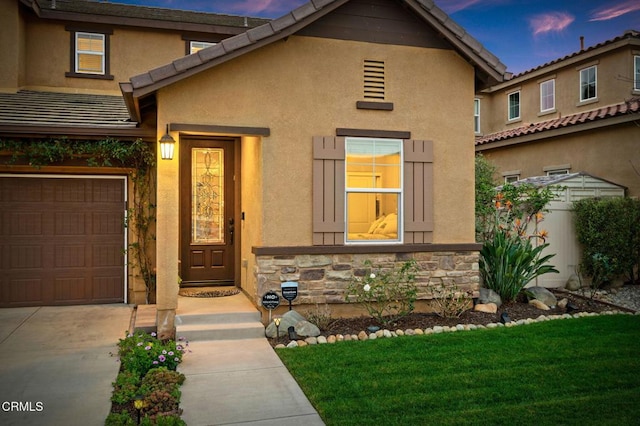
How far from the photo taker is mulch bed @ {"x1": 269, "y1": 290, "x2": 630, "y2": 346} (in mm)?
7582

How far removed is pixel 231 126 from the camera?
25.0 ft

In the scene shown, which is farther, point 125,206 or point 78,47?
point 78,47

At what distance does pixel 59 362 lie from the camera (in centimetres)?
618

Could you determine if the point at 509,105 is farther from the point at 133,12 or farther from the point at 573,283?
the point at 133,12

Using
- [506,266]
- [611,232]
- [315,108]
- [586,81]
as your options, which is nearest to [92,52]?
[315,108]

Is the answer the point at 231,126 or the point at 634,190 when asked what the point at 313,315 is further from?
the point at 634,190

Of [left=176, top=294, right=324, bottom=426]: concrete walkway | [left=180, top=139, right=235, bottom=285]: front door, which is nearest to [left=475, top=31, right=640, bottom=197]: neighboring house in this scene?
[left=180, top=139, right=235, bottom=285]: front door

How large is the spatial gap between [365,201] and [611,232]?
5.43 m

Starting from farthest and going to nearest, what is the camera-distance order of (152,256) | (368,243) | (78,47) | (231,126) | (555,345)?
(78,47) < (152,256) < (368,243) < (231,126) < (555,345)

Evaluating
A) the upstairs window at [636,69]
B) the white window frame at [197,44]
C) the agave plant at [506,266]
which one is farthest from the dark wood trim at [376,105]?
the upstairs window at [636,69]

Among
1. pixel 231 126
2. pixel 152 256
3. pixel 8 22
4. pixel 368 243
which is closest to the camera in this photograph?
pixel 231 126

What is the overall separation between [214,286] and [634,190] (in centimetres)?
922

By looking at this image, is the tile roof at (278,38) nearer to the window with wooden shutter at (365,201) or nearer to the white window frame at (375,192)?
the window with wooden shutter at (365,201)

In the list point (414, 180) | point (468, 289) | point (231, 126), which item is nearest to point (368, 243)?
point (414, 180)
